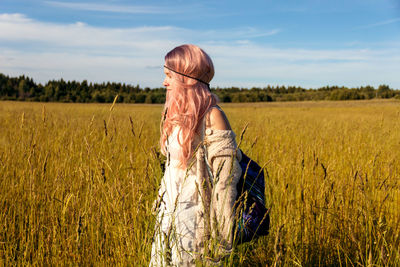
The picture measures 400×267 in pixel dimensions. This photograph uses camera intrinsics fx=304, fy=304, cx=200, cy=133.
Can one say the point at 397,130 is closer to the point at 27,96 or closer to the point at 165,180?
the point at 165,180

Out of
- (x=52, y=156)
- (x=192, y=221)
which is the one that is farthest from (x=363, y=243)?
(x=52, y=156)

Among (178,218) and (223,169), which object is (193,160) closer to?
(223,169)

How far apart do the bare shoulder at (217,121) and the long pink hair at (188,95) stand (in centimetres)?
6

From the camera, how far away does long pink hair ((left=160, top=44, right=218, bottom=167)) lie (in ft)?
5.31

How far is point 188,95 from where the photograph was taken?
1646 mm

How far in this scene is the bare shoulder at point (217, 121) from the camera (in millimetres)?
1542

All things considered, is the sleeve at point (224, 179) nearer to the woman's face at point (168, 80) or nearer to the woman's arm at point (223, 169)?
the woman's arm at point (223, 169)

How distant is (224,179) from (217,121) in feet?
1.02

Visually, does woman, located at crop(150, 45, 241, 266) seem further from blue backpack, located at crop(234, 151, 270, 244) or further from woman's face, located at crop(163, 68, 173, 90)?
blue backpack, located at crop(234, 151, 270, 244)

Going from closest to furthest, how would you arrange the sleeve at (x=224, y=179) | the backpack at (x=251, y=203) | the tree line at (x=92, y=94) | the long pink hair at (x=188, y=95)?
the sleeve at (x=224, y=179) < the backpack at (x=251, y=203) < the long pink hair at (x=188, y=95) < the tree line at (x=92, y=94)

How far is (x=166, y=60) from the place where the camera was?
1.72 m

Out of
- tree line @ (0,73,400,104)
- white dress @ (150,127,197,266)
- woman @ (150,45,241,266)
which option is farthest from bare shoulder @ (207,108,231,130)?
tree line @ (0,73,400,104)

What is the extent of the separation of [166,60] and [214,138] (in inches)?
21.9

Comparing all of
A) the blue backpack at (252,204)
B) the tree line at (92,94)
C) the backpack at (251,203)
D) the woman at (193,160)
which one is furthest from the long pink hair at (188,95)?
the tree line at (92,94)
